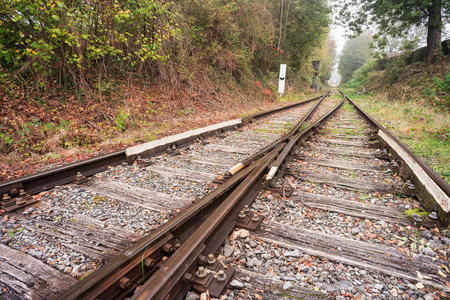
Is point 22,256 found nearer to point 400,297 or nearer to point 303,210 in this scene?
point 303,210

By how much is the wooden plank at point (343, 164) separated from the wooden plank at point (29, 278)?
353cm

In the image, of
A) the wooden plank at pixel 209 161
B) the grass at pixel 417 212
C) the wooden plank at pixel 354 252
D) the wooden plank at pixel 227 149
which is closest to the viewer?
the wooden plank at pixel 354 252

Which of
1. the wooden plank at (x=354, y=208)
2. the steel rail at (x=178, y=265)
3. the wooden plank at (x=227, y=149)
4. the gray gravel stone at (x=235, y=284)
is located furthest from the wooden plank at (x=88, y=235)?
the wooden plank at (x=227, y=149)

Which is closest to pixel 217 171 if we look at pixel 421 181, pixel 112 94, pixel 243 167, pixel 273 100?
pixel 243 167

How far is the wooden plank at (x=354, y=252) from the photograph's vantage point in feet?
5.36

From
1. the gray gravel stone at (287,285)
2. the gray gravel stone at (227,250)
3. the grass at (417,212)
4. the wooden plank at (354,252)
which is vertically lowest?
the gray gravel stone at (287,285)

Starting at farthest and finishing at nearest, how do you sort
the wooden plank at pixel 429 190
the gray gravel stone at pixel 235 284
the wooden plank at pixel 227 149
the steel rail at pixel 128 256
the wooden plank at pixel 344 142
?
the wooden plank at pixel 344 142 < the wooden plank at pixel 227 149 < the wooden plank at pixel 429 190 < the gray gravel stone at pixel 235 284 < the steel rail at pixel 128 256

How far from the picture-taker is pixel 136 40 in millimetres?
6645

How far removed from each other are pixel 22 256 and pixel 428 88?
16.3 m

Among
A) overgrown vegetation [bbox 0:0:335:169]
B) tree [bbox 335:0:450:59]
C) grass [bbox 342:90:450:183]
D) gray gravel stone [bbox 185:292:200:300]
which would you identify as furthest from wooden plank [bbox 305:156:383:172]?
tree [bbox 335:0:450:59]

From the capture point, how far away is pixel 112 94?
692 cm

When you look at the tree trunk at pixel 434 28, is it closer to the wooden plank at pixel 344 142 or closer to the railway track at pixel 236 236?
the wooden plank at pixel 344 142

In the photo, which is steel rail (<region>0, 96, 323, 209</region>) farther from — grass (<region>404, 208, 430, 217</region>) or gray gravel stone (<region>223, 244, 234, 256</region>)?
grass (<region>404, 208, 430, 217</region>)

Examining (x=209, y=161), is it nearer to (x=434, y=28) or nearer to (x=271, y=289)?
(x=271, y=289)
